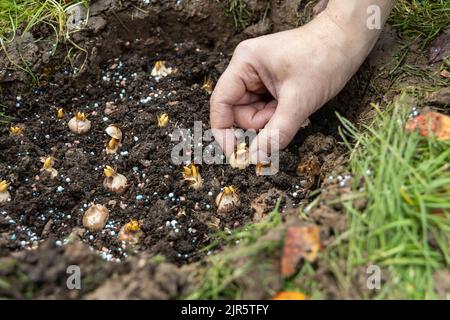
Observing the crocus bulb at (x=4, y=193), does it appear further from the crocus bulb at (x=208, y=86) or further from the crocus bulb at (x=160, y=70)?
the crocus bulb at (x=208, y=86)

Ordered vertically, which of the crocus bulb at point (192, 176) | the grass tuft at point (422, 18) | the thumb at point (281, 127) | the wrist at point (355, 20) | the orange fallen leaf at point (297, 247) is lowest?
the orange fallen leaf at point (297, 247)

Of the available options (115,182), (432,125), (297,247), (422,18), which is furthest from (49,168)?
(422,18)

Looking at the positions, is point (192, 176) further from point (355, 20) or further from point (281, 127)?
point (355, 20)

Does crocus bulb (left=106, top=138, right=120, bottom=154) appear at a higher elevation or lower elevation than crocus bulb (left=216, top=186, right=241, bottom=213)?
higher

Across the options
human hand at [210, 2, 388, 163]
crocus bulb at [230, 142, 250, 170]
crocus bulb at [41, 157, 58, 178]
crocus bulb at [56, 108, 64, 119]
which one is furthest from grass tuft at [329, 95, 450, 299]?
crocus bulb at [56, 108, 64, 119]

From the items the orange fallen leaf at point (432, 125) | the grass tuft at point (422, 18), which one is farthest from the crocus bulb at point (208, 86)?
the orange fallen leaf at point (432, 125)

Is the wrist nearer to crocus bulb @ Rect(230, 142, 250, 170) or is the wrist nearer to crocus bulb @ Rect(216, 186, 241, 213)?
crocus bulb @ Rect(230, 142, 250, 170)

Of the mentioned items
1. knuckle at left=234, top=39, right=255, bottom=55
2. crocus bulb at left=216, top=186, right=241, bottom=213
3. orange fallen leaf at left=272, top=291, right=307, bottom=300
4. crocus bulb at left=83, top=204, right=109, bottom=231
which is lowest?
orange fallen leaf at left=272, top=291, right=307, bottom=300
